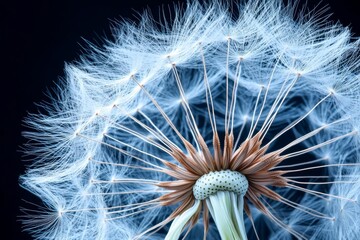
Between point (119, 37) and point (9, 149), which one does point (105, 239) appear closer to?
point (119, 37)

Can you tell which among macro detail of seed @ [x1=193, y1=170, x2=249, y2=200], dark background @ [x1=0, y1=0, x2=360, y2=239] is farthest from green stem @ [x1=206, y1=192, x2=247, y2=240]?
dark background @ [x1=0, y1=0, x2=360, y2=239]

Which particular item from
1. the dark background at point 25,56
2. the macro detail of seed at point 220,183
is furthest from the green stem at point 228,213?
the dark background at point 25,56

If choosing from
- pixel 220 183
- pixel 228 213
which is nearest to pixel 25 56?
pixel 220 183

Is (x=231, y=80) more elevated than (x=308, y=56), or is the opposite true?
(x=231, y=80)

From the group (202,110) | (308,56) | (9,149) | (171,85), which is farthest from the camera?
(9,149)

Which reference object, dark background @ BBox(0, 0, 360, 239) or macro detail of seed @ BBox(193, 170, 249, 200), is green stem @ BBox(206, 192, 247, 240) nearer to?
macro detail of seed @ BBox(193, 170, 249, 200)

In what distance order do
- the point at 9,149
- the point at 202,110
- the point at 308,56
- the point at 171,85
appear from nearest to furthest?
the point at 308,56 < the point at 171,85 < the point at 202,110 < the point at 9,149

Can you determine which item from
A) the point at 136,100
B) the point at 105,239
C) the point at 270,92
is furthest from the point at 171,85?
the point at 105,239
